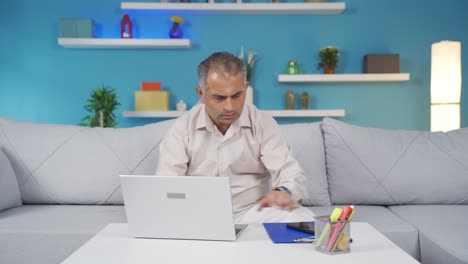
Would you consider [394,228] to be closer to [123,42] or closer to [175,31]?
[175,31]

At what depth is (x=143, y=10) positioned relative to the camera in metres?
3.91

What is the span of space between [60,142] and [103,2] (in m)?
1.94

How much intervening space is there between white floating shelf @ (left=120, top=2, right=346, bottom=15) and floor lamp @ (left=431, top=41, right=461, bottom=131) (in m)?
0.82

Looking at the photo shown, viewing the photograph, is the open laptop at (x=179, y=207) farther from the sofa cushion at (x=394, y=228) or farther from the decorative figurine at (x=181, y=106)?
the decorative figurine at (x=181, y=106)

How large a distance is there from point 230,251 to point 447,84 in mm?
3006

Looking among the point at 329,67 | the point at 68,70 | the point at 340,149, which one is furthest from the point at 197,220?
the point at 68,70

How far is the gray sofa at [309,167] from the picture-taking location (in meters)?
2.25

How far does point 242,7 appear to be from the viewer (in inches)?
150

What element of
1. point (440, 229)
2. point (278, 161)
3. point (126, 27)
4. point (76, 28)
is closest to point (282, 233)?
point (278, 161)

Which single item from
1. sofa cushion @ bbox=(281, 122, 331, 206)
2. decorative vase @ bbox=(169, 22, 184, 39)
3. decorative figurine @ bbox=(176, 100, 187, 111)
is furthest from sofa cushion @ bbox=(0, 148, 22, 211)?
decorative vase @ bbox=(169, 22, 184, 39)

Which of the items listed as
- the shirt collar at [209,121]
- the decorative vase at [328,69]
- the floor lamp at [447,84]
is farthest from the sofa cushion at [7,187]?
the floor lamp at [447,84]

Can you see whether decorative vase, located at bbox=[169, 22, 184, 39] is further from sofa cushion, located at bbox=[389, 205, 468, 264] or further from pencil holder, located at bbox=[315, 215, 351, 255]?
pencil holder, located at bbox=[315, 215, 351, 255]

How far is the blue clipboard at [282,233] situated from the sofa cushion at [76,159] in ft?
3.62

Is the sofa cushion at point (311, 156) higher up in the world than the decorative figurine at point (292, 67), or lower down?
lower down
